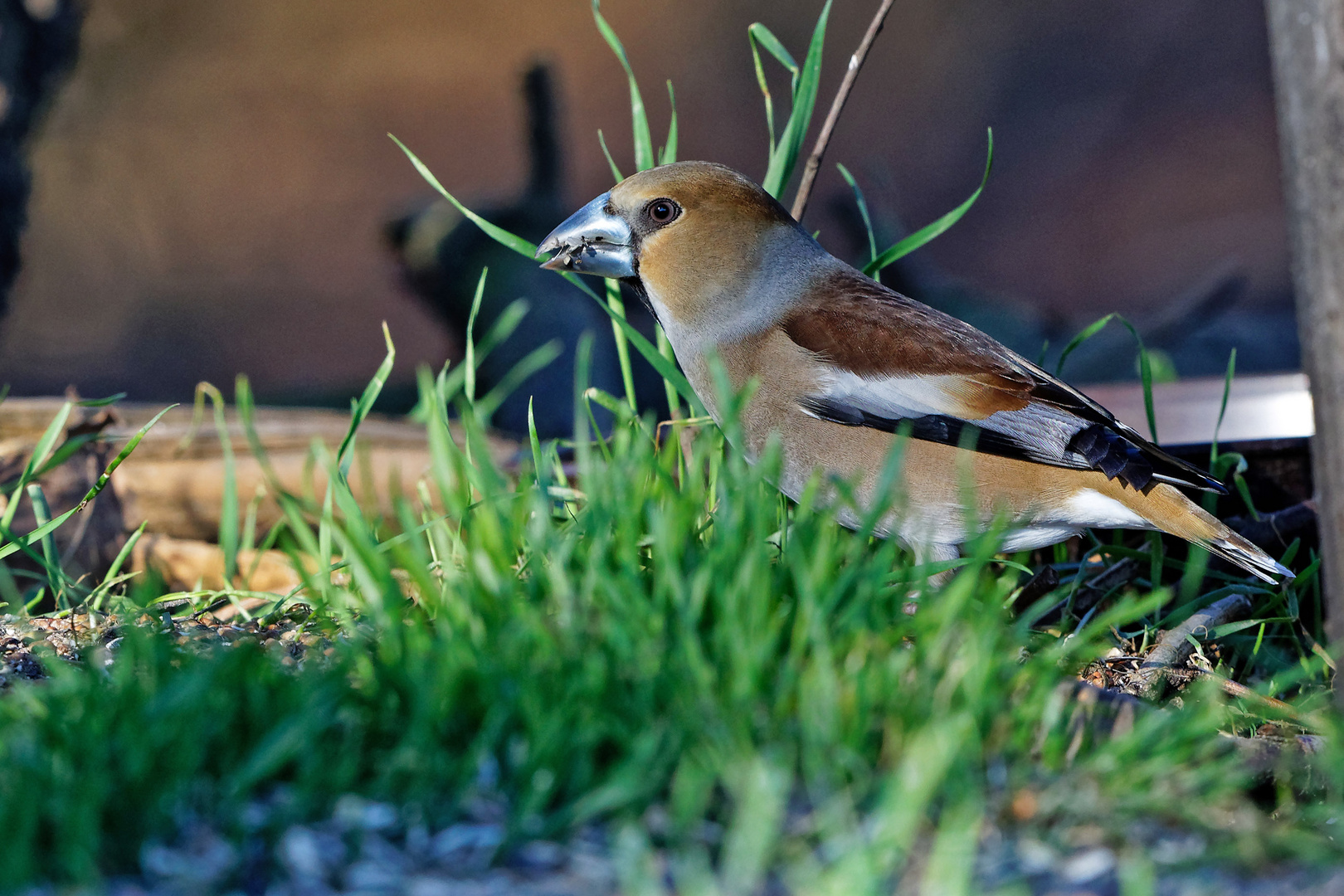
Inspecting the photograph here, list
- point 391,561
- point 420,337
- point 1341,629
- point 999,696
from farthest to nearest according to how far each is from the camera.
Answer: point 420,337, point 391,561, point 1341,629, point 999,696

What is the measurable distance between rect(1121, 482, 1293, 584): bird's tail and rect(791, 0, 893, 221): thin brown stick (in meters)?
1.23

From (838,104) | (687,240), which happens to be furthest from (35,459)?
(838,104)

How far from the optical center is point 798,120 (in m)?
3.35

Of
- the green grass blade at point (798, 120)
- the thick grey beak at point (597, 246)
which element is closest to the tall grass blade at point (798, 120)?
the green grass blade at point (798, 120)

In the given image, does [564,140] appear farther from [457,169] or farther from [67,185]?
[67,185]

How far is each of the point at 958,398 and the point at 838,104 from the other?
1.04 m

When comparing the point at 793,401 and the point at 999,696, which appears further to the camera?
the point at 793,401

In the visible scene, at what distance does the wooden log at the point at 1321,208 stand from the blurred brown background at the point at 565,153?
20.4ft

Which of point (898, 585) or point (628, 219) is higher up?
point (628, 219)

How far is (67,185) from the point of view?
26.7ft

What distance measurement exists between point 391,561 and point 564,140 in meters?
5.34

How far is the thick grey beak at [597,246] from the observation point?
315cm

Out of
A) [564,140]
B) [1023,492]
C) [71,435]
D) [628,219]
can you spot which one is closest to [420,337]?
[564,140]

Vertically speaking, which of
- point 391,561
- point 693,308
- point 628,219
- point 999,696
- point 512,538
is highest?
point 628,219
